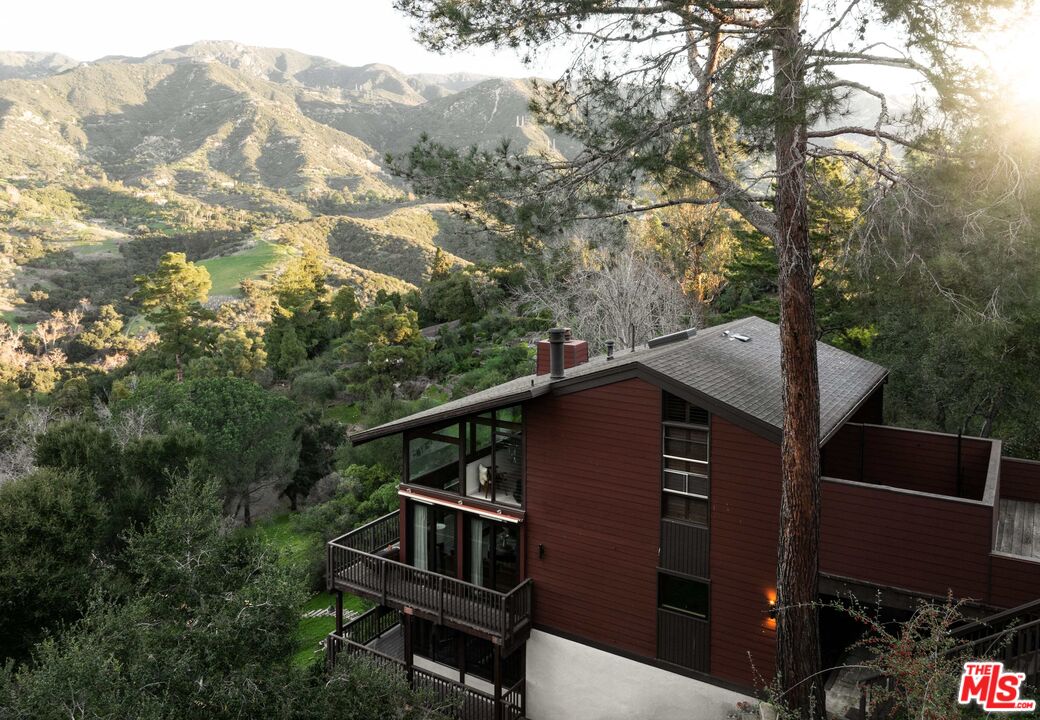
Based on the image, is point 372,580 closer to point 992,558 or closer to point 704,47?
point 992,558

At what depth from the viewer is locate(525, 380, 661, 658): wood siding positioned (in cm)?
1007

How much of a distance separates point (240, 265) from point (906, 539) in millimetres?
76586

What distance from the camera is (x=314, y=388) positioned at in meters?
35.8

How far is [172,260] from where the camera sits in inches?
1885

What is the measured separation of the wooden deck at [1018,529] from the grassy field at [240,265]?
6564 cm

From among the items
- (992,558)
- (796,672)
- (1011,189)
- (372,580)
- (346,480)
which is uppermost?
(1011,189)

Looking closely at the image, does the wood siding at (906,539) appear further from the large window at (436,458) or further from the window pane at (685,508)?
the large window at (436,458)

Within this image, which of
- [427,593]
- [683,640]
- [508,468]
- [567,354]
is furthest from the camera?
[567,354]

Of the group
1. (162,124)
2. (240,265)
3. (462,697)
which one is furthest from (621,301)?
(162,124)

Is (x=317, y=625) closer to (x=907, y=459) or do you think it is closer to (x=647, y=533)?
(x=647, y=533)

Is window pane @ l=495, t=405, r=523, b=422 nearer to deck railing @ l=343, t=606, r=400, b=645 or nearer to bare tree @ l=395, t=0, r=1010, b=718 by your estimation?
bare tree @ l=395, t=0, r=1010, b=718

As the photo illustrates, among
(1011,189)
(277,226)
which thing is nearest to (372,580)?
A: (1011,189)

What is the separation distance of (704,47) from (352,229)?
7984cm

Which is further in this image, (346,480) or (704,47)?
(346,480)
